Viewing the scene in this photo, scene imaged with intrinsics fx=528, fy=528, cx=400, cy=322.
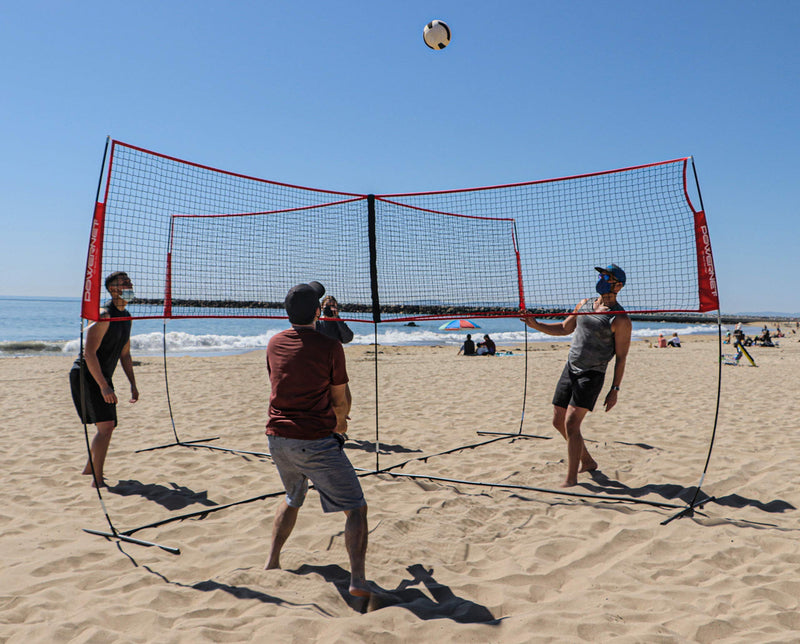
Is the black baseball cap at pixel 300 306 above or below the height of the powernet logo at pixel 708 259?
below

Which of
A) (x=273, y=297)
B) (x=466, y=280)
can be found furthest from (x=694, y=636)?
(x=273, y=297)

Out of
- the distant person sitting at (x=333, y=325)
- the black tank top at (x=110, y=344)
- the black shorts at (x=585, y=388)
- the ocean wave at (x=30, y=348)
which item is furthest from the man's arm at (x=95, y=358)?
the ocean wave at (x=30, y=348)

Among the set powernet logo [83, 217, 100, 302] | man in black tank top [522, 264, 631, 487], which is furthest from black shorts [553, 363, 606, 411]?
powernet logo [83, 217, 100, 302]

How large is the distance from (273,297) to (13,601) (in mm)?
3273

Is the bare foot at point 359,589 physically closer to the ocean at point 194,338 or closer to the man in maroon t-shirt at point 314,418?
the man in maroon t-shirt at point 314,418

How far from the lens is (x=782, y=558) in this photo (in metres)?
3.23

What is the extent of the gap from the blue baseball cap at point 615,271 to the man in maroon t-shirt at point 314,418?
2.73 m

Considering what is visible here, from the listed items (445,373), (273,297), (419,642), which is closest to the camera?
(419,642)

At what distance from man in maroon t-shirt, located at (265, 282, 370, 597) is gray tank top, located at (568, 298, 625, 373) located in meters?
2.41

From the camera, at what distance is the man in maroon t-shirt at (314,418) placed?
2.75 metres

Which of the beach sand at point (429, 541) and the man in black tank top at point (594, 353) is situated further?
the man in black tank top at point (594, 353)

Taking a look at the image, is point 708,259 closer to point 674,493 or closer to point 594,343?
point 594,343

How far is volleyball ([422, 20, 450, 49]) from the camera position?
5.92m

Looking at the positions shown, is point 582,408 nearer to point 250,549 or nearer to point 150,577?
point 250,549
